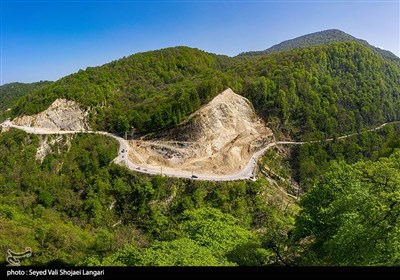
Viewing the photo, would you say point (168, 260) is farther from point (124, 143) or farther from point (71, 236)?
point (124, 143)

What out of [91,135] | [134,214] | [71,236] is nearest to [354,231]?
[71,236]

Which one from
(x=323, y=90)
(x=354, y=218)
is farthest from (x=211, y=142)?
(x=354, y=218)

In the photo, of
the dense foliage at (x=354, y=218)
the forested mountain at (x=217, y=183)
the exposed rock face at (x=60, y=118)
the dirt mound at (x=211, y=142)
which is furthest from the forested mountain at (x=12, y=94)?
the dense foliage at (x=354, y=218)

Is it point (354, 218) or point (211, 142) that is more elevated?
point (354, 218)

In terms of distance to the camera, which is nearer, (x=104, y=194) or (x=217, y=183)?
(x=104, y=194)

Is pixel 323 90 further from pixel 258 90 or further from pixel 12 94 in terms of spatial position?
pixel 12 94

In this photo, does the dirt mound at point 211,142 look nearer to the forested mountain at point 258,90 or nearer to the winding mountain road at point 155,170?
the winding mountain road at point 155,170

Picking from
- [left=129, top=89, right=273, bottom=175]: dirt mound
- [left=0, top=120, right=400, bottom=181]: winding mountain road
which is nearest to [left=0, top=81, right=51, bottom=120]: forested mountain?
[left=0, top=120, right=400, bottom=181]: winding mountain road
